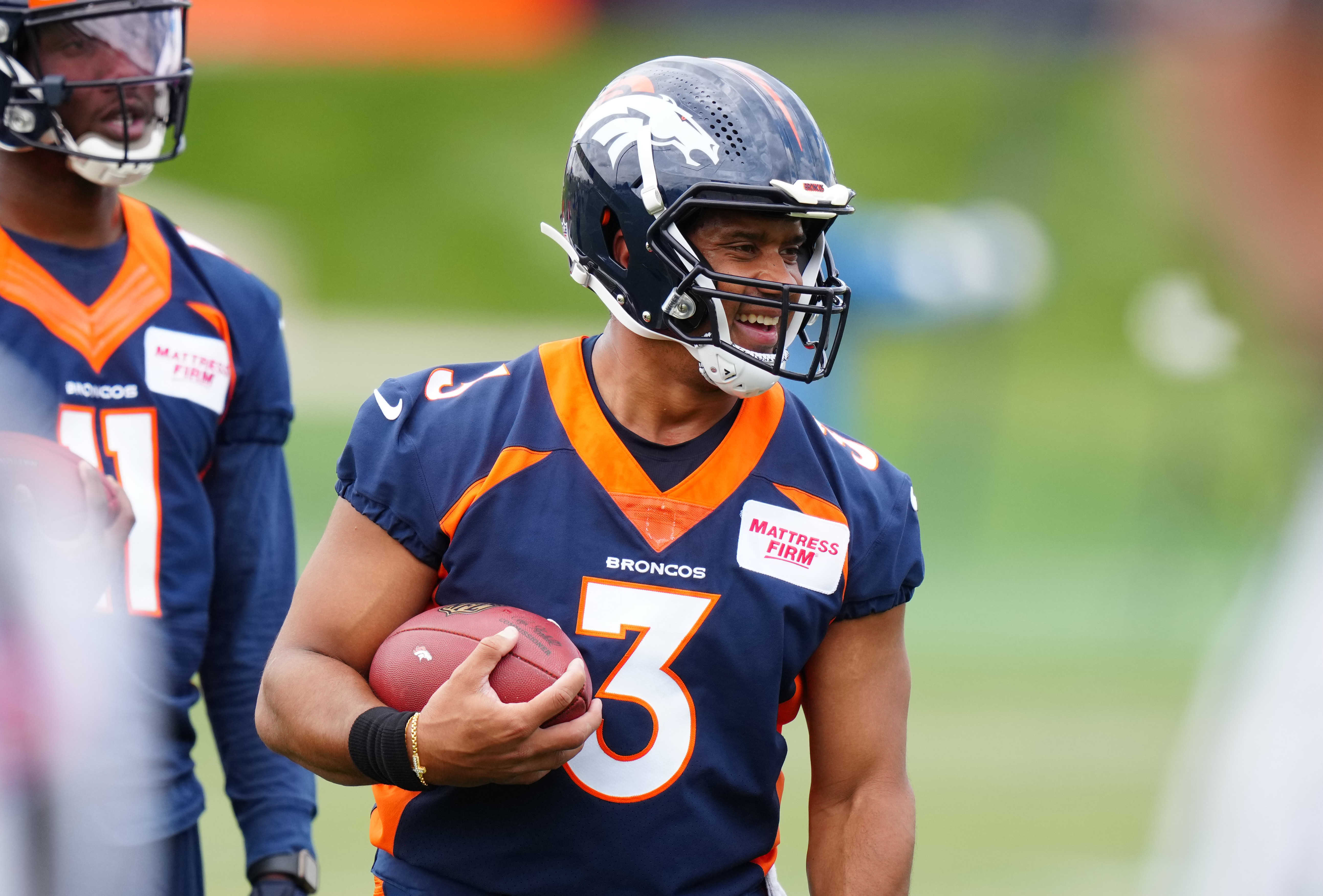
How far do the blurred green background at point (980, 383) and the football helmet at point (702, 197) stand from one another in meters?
0.64

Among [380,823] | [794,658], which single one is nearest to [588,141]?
[794,658]

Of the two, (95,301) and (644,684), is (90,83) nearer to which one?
(95,301)

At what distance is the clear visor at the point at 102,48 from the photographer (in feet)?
10.8

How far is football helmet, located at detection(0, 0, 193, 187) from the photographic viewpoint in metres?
3.21

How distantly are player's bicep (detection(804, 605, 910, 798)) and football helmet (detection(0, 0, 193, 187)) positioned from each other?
177cm

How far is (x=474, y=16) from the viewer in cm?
2259

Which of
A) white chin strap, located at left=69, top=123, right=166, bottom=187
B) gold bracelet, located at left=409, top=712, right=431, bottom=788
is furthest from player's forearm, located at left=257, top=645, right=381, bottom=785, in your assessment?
white chin strap, located at left=69, top=123, right=166, bottom=187

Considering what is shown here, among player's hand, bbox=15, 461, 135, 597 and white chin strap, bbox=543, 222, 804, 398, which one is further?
player's hand, bbox=15, 461, 135, 597

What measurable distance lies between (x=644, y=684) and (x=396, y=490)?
1.69ft

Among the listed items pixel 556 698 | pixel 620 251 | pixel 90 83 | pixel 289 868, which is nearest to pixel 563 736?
pixel 556 698

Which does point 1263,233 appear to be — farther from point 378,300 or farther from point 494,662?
point 378,300

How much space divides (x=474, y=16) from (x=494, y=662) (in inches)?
848

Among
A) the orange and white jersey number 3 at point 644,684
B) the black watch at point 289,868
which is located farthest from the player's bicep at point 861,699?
the black watch at point 289,868

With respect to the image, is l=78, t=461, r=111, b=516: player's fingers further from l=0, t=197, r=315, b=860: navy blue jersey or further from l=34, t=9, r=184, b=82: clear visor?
l=34, t=9, r=184, b=82: clear visor
